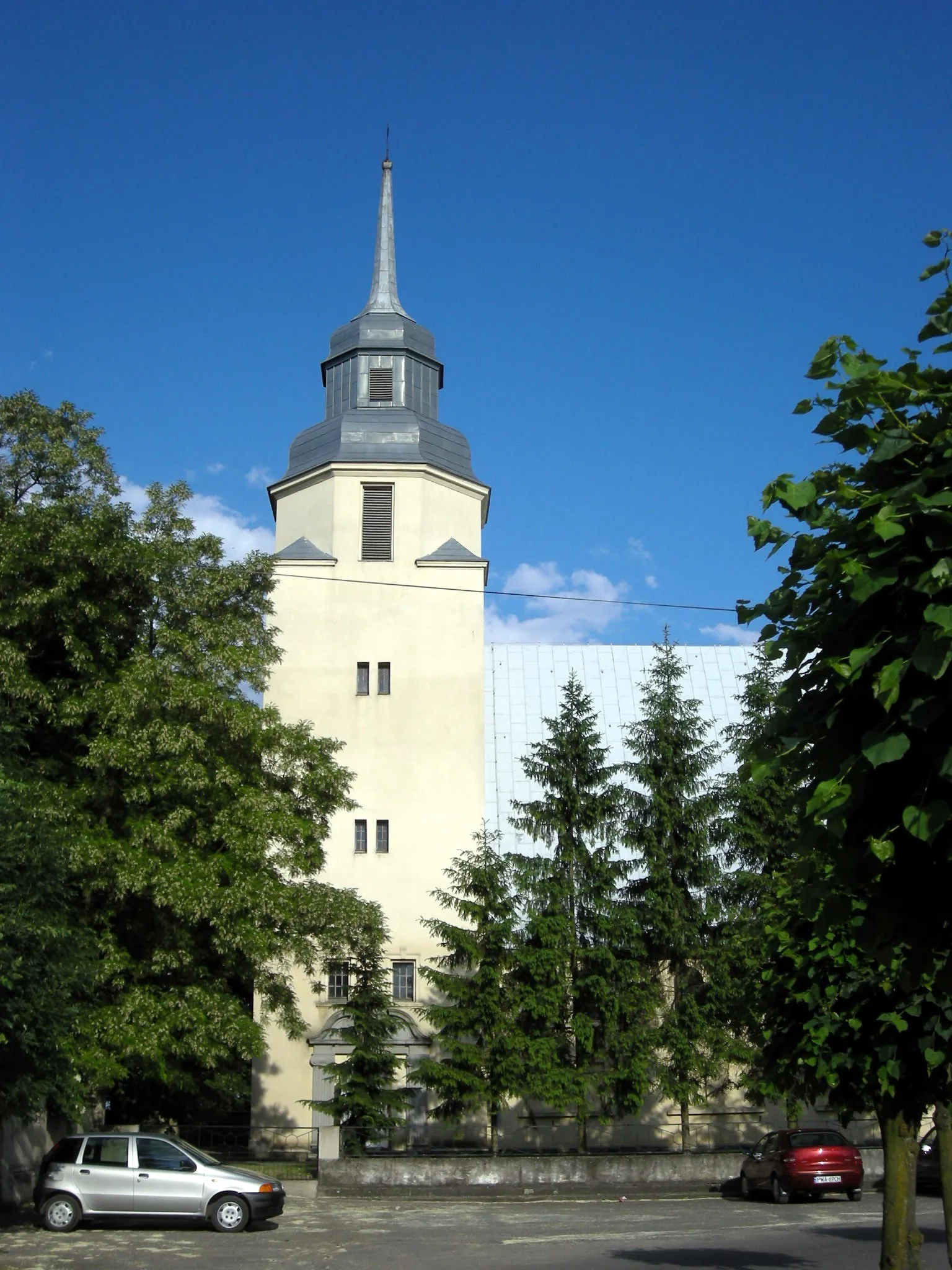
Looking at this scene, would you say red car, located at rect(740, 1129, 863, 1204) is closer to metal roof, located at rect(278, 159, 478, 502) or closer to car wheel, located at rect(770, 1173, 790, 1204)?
car wheel, located at rect(770, 1173, 790, 1204)

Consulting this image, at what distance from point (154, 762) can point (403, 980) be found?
13424 millimetres

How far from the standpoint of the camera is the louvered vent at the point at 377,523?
37750 mm

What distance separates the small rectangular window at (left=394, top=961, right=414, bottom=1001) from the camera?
34.8m

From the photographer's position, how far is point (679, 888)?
31.4 metres

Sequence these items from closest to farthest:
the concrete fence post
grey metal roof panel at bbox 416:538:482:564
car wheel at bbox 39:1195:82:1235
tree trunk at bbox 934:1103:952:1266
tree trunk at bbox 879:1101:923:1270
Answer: tree trunk at bbox 879:1101:923:1270 < tree trunk at bbox 934:1103:952:1266 < car wheel at bbox 39:1195:82:1235 < the concrete fence post < grey metal roof panel at bbox 416:538:482:564

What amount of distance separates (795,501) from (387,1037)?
79.7 ft

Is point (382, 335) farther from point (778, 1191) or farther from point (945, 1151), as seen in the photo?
point (945, 1151)

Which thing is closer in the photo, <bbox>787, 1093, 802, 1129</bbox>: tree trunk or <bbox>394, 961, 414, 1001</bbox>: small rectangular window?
<bbox>787, 1093, 802, 1129</bbox>: tree trunk

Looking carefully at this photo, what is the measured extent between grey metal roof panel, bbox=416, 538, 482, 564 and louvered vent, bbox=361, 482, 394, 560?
1169mm

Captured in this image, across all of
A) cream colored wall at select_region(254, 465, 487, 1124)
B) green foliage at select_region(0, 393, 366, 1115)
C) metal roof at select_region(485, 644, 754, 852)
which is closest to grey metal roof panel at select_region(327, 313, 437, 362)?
cream colored wall at select_region(254, 465, 487, 1124)

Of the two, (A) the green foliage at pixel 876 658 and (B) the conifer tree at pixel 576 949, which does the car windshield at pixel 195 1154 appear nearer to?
(B) the conifer tree at pixel 576 949

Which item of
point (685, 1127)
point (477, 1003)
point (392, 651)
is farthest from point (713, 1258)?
point (392, 651)

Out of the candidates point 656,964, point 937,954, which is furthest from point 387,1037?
point 937,954

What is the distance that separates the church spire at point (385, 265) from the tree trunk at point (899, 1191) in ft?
102
